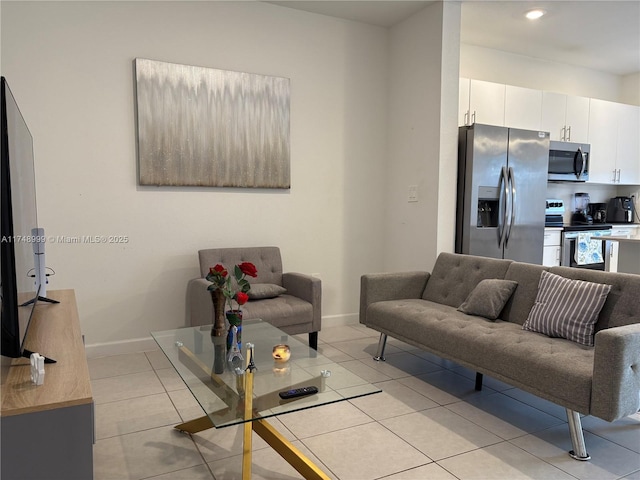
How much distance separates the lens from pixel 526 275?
9.87ft

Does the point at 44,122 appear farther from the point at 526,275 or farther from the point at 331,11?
the point at 526,275

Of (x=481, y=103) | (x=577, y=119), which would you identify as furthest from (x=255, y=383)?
(x=577, y=119)

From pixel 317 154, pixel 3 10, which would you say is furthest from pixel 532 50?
pixel 3 10

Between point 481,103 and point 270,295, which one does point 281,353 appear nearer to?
point 270,295

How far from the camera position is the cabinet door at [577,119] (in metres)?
5.32

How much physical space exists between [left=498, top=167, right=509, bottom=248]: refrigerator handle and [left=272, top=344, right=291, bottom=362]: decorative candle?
2.62 meters

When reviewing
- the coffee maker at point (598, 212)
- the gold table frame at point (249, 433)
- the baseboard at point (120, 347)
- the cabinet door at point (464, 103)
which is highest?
the cabinet door at point (464, 103)

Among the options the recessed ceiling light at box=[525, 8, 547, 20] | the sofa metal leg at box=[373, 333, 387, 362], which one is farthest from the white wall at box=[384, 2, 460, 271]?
the sofa metal leg at box=[373, 333, 387, 362]

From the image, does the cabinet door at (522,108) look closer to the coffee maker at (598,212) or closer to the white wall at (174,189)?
the white wall at (174,189)

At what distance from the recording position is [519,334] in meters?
2.64

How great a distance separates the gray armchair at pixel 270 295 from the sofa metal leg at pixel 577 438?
184 centimetres

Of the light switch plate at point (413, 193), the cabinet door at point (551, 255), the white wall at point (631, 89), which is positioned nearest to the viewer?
the light switch plate at point (413, 193)

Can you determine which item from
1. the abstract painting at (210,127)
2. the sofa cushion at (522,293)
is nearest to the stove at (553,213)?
the sofa cushion at (522,293)

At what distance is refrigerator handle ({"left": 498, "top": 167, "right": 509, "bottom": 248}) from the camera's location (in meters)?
4.14
